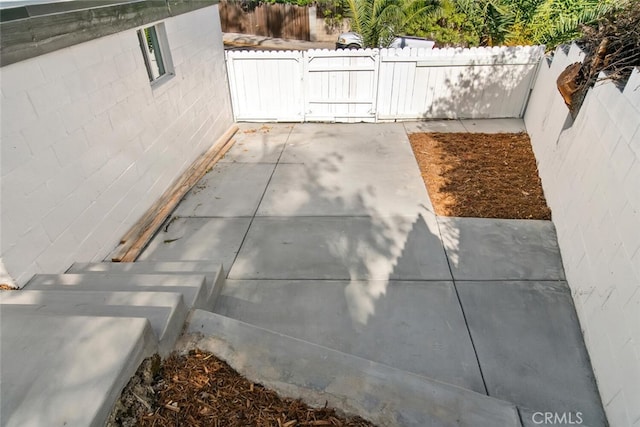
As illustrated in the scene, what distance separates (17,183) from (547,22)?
382 inches

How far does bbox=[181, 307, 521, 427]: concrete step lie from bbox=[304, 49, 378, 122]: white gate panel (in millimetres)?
6616

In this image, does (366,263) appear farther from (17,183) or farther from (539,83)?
(539,83)

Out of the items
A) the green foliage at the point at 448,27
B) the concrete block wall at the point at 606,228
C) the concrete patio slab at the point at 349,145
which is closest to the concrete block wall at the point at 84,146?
the concrete patio slab at the point at 349,145

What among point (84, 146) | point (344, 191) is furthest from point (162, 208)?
point (344, 191)

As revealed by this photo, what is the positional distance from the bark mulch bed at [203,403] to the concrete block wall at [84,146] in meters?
1.84

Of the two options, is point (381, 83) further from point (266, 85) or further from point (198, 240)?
point (198, 240)

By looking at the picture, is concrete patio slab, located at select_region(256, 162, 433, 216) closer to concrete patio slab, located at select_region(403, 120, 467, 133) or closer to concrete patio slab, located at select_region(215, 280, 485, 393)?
concrete patio slab, located at select_region(215, 280, 485, 393)

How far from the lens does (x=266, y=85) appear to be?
8188 millimetres

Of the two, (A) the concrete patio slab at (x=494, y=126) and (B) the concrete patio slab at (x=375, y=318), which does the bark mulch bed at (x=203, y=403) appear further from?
(A) the concrete patio slab at (x=494, y=126)

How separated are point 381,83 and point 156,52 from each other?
4564 millimetres

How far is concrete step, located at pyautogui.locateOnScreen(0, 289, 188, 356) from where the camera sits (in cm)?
238

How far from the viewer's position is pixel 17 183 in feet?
9.79

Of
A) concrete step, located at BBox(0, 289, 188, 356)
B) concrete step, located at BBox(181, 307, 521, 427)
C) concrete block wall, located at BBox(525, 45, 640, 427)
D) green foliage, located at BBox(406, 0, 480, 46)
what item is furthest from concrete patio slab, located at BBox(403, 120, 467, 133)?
concrete step, located at BBox(0, 289, 188, 356)

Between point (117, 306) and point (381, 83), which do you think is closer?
point (117, 306)
